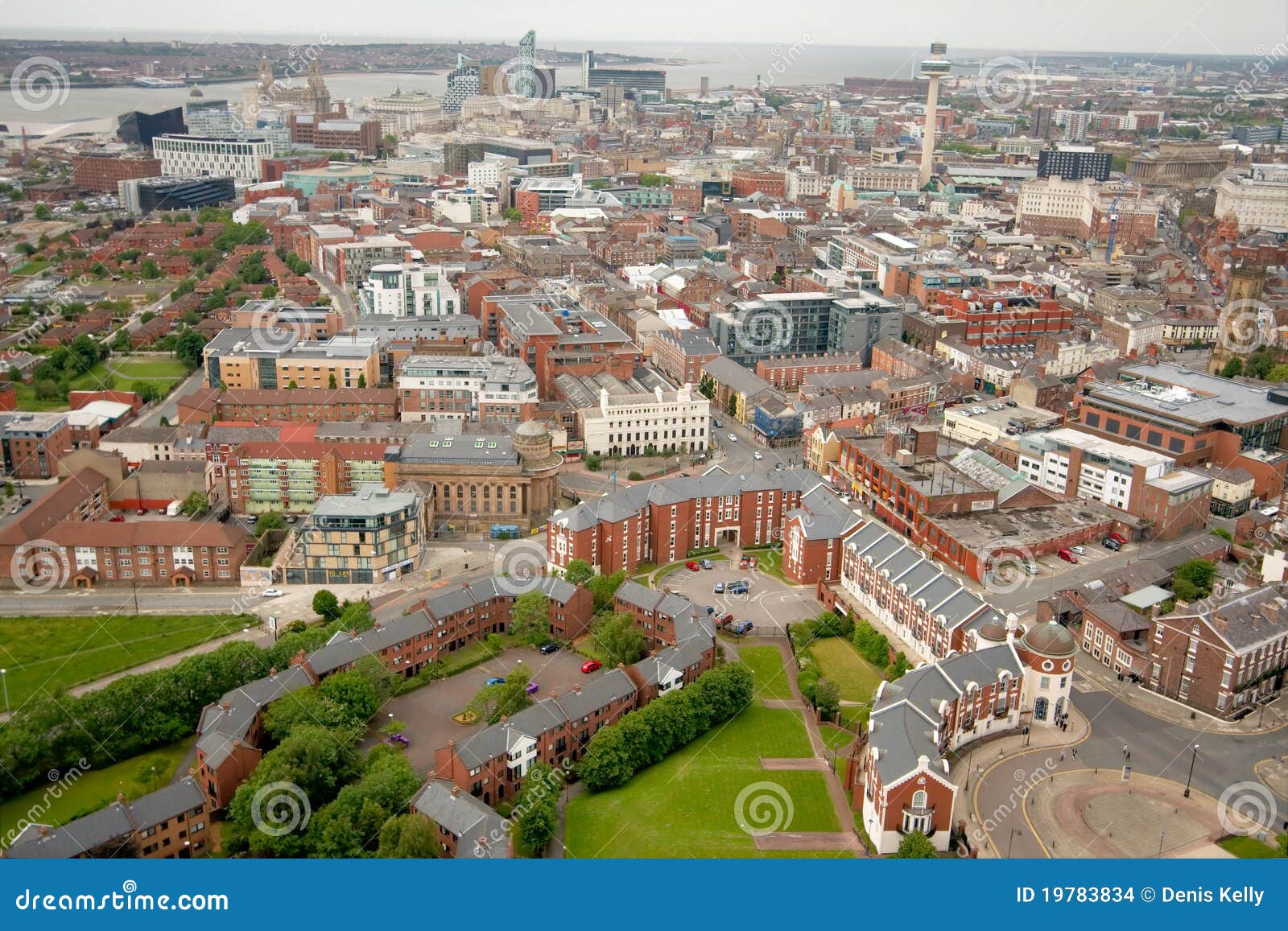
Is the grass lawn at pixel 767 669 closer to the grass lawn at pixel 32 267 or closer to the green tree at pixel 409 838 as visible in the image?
the green tree at pixel 409 838

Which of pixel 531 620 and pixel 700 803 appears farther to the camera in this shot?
pixel 531 620

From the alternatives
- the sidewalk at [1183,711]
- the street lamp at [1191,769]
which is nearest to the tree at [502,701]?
the sidewalk at [1183,711]

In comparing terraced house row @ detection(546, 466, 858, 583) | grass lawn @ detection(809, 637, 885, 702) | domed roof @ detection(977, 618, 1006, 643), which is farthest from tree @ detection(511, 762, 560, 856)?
terraced house row @ detection(546, 466, 858, 583)

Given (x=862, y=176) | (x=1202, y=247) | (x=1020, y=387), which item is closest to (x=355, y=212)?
(x=862, y=176)

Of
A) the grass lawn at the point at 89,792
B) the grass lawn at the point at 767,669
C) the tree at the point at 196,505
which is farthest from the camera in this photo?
the tree at the point at 196,505

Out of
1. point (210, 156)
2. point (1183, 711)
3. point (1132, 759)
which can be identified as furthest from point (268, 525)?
point (210, 156)

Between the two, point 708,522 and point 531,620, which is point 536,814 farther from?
point 708,522
